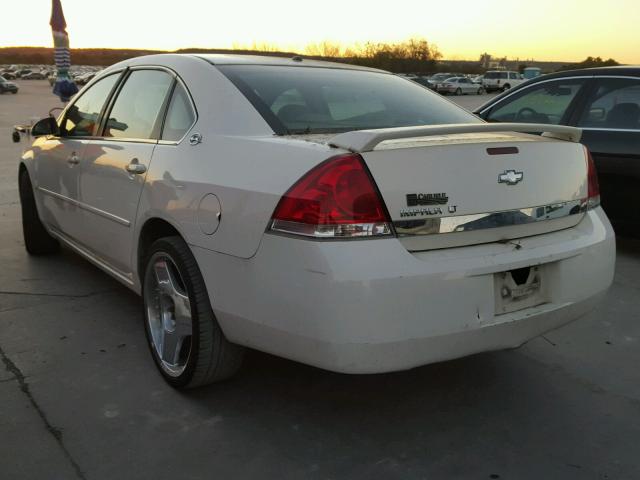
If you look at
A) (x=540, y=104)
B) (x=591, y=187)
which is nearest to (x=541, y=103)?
(x=540, y=104)

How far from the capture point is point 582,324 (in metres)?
3.85

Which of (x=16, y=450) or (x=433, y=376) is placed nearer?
(x=16, y=450)

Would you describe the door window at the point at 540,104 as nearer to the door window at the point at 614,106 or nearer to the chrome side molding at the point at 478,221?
the door window at the point at 614,106

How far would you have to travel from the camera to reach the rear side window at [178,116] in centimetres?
298

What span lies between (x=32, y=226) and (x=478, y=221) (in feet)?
13.4

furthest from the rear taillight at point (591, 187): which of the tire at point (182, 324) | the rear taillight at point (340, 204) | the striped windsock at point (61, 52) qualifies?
the striped windsock at point (61, 52)

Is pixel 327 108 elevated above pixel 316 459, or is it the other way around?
pixel 327 108

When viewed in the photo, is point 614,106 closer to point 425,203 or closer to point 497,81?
point 425,203

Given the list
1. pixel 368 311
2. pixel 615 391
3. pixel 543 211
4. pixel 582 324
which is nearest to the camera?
pixel 368 311

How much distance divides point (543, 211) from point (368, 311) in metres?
0.95

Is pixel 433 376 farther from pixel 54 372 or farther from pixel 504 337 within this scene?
pixel 54 372

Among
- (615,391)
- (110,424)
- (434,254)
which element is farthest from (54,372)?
(615,391)

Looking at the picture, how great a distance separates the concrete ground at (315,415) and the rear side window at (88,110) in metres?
1.28

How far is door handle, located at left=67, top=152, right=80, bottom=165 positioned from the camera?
3.91m
